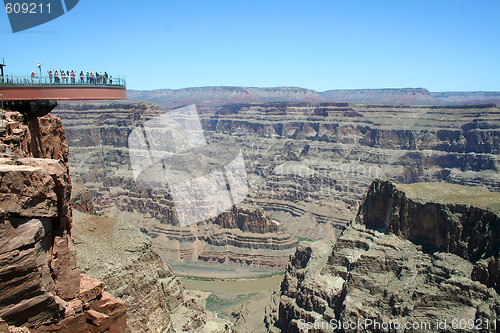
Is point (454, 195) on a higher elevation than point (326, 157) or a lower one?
higher

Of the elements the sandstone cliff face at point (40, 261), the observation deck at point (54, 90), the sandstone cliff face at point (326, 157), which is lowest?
the sandstone cliff face at point (326, 157)

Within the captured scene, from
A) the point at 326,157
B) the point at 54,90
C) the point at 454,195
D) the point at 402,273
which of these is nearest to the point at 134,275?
the point at 54,90

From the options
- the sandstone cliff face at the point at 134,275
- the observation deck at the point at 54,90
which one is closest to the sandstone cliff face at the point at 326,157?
the sandstone cliff face at the point at 134,275

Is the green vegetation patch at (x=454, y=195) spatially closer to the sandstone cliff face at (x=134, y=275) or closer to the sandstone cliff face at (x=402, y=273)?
the sandstone cliff face at (x=402, y=273)

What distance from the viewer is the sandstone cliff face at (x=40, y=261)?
365 inches

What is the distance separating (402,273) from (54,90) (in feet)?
94.4

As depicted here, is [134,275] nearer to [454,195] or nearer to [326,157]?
[454,195]

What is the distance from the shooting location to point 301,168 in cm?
11706

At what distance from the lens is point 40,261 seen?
10.1m

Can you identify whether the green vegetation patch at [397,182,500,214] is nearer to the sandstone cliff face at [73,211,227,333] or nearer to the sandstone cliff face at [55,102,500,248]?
the sandstone cliff face at [73,211,227,333]

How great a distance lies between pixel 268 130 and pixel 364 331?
11769 cm

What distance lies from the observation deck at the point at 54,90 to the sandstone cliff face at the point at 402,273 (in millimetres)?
23569

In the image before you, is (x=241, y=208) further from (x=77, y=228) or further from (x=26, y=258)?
(x=26, y=258)

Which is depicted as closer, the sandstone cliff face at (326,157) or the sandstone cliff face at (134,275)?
the sandstone cliff face at (134,275)
